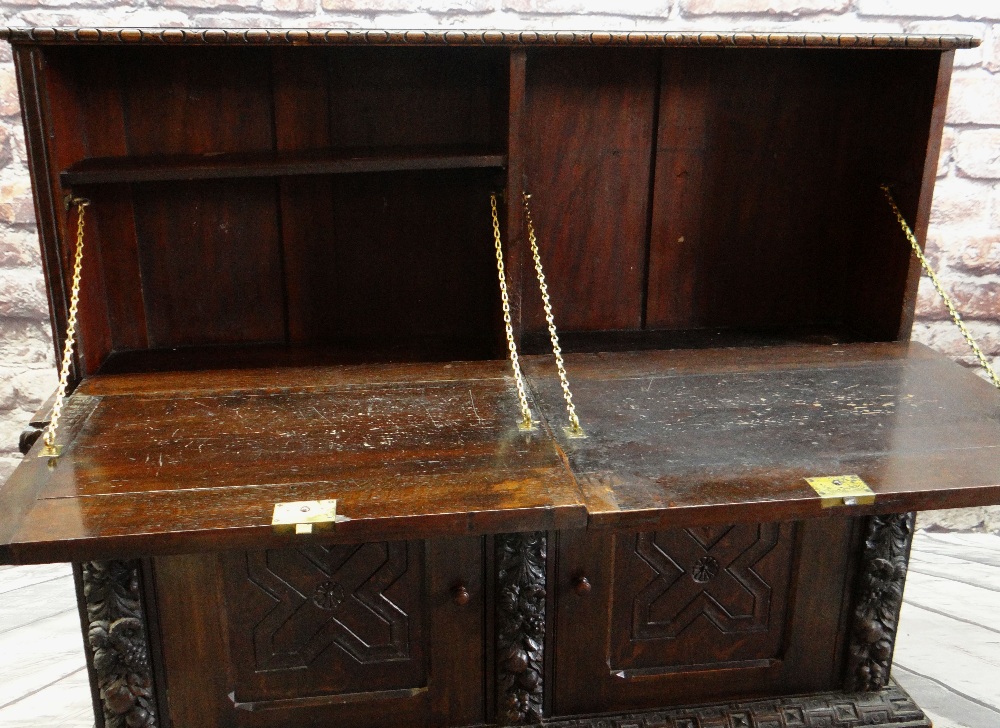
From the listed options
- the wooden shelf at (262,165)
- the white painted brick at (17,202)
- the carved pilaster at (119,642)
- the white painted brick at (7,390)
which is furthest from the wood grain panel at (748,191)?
the white painted brick at (7,390)

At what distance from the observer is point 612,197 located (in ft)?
→ 6.22

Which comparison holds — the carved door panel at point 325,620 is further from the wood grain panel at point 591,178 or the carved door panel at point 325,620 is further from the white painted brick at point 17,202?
the white painted brick at point 17,202

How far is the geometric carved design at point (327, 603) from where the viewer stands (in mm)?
1564

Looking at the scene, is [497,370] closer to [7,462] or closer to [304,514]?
[304,514]

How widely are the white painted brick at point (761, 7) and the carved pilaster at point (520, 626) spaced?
1.33 metres

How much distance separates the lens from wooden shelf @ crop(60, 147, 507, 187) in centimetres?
154

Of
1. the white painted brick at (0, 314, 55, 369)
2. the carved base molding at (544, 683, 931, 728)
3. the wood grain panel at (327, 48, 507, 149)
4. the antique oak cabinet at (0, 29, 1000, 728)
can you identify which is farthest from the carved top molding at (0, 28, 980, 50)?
the carved base molding at (544, 683, 931, 728)

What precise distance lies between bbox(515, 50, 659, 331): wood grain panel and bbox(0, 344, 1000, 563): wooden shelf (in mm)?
277

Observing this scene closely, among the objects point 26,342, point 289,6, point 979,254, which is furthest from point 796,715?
point 26,342

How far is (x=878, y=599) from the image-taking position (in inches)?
68.1

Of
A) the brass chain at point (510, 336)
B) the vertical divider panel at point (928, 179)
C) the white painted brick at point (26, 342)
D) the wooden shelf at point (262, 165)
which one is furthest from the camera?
the white painted brick at point (26, 342)

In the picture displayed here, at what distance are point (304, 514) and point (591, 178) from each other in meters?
1.05

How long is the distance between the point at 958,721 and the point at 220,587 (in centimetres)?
150

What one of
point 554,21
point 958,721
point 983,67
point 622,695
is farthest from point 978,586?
point 554,21
